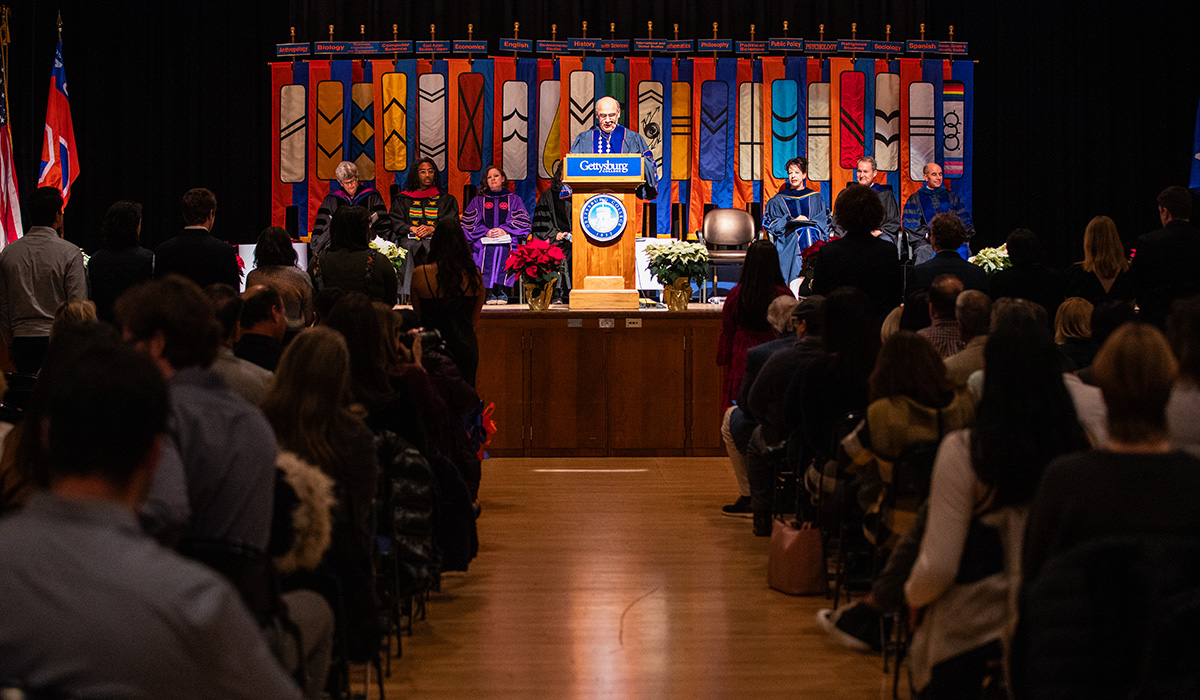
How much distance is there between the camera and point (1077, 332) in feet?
13.8

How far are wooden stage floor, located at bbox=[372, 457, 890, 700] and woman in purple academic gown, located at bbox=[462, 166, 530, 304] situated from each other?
18.9 feet

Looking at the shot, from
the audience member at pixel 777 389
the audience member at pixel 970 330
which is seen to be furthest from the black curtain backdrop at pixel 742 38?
the audience member at pixel 970 330

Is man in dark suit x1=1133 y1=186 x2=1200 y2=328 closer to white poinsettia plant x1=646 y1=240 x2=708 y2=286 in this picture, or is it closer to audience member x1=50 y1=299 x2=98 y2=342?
white poinsettia plant x1=646 y1=240 x2=708 y2=286

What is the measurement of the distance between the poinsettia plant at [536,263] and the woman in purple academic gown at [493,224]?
163 inches

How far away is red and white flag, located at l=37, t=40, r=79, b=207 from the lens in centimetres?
981

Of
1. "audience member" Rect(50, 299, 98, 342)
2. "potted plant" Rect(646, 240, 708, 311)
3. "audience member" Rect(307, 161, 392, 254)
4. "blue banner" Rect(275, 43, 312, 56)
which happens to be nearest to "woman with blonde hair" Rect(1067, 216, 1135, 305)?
"potted plant" Rect(646, 240, 708, 311)

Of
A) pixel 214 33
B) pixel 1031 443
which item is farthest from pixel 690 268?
pixel 214 33

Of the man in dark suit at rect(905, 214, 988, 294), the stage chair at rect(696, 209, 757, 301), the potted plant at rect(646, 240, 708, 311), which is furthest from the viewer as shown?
the stage chair at rect(696, 209, 757, 301)

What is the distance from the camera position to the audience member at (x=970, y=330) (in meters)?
3.66

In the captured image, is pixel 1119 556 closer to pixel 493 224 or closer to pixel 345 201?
pixel 493 224

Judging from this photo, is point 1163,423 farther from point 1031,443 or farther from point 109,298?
point 109,298

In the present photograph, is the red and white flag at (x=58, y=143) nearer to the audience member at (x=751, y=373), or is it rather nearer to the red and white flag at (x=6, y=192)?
the red and white flag at (x=6, y=192)

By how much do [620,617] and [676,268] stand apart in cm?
369

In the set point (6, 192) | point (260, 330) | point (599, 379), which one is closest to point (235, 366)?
point (260, 330)
